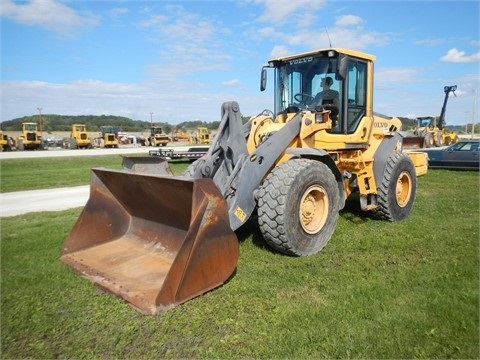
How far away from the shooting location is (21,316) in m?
3.42

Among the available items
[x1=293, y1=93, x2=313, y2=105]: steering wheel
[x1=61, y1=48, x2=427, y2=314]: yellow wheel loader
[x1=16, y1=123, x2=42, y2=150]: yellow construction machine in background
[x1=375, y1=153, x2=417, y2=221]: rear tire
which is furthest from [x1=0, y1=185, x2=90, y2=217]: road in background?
[x1=16, y1=123, x2=42, y2=150]: yellow construction machine in background

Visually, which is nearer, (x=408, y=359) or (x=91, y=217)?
(x=408, y=359)


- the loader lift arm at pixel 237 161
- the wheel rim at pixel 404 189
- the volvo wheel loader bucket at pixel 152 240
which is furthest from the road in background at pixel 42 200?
the wheel rim at pixel 404 189

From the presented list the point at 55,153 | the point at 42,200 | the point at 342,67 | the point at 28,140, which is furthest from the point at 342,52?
the point at 28,140

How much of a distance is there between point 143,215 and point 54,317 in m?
1.86

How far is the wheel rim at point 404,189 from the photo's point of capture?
6.94 metres

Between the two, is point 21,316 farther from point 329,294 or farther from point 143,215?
point 329,294

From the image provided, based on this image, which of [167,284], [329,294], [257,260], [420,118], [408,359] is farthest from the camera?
[420,118]

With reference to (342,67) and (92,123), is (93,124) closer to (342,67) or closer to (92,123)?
(92,123)

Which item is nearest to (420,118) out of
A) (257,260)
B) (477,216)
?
(477,216)

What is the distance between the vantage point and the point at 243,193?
14.6 feet

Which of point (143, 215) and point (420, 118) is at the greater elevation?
point (420, 118)

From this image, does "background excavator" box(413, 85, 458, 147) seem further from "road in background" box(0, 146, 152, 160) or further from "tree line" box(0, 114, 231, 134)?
"tree line" box(0, 114, 231, 134)

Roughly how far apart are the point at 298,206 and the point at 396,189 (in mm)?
2929
